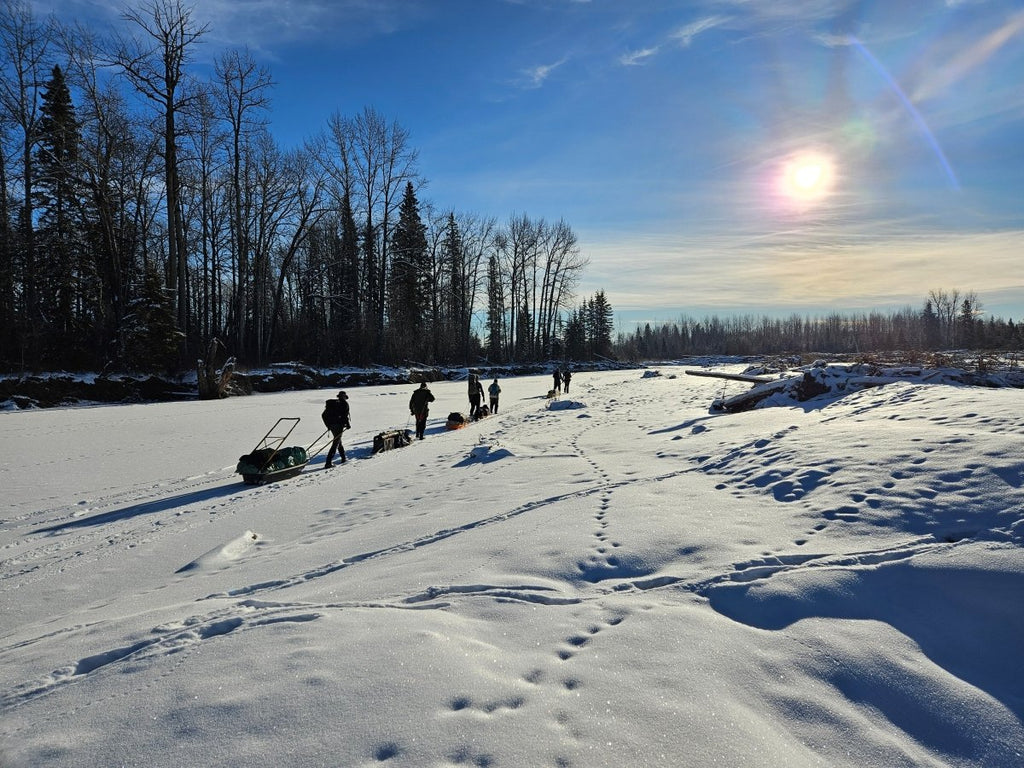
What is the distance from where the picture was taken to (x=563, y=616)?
10.8 feet

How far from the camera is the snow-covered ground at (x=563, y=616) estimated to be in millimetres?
2240

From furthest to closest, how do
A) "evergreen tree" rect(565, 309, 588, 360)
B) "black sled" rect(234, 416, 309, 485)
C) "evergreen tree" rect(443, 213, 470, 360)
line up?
1. "evergreen tree" rect(565, 309, 588, 360)
2. "evergreen tree" rect(443, 213, 470, 360)
3. "black sled" rect(234, 416, 309, 485)

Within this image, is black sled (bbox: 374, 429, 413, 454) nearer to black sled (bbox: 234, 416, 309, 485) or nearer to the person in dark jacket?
the person in dark jacket

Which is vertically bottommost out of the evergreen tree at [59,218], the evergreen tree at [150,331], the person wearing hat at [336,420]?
the person wearing hat at [336,420]

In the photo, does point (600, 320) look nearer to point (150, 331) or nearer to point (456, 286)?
point (456, 286)

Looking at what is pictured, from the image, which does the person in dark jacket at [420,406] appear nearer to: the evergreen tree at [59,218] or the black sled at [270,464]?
the black sled at [270,464]

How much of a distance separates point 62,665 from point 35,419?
16.0 metres

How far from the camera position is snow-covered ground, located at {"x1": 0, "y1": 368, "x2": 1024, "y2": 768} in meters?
2.24

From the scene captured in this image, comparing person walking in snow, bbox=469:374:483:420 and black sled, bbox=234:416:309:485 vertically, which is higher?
person walking in snow, bbox=469:374:483:420

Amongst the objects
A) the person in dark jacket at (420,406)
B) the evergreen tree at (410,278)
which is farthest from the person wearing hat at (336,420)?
the evergreen tree at (410,278)

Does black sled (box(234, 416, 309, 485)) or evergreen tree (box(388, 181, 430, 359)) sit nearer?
black sled (box(234, 416, 309, 485))

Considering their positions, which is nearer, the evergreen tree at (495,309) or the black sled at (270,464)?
the black sled at (270,464)

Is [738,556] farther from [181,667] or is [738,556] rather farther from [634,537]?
[181,667]

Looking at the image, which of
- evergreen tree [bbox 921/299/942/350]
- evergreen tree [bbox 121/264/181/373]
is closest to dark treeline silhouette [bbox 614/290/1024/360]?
evergreen tree [bbox 921/299/942/350]
